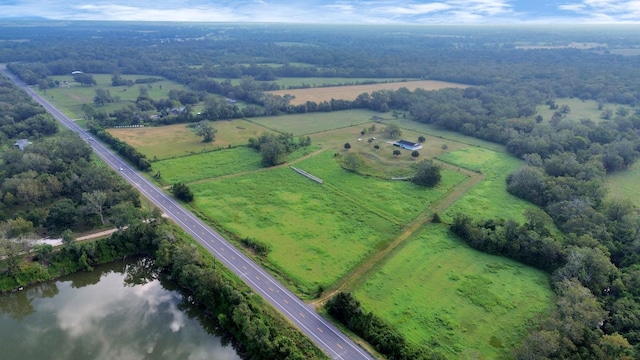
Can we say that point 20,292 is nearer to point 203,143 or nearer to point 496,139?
point 203,143

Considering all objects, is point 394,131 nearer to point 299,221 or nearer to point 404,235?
point 404,235

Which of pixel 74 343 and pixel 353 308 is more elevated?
pixel 353 308

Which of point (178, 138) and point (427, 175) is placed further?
point (178, 138)

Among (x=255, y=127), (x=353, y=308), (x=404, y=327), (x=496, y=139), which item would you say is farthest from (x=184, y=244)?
(x=496, y=139)

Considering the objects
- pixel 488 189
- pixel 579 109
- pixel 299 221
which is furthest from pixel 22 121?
pixel 579 109

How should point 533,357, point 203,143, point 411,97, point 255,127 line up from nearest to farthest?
point 533,357
point 203,143
point 255,127
point 411,97
